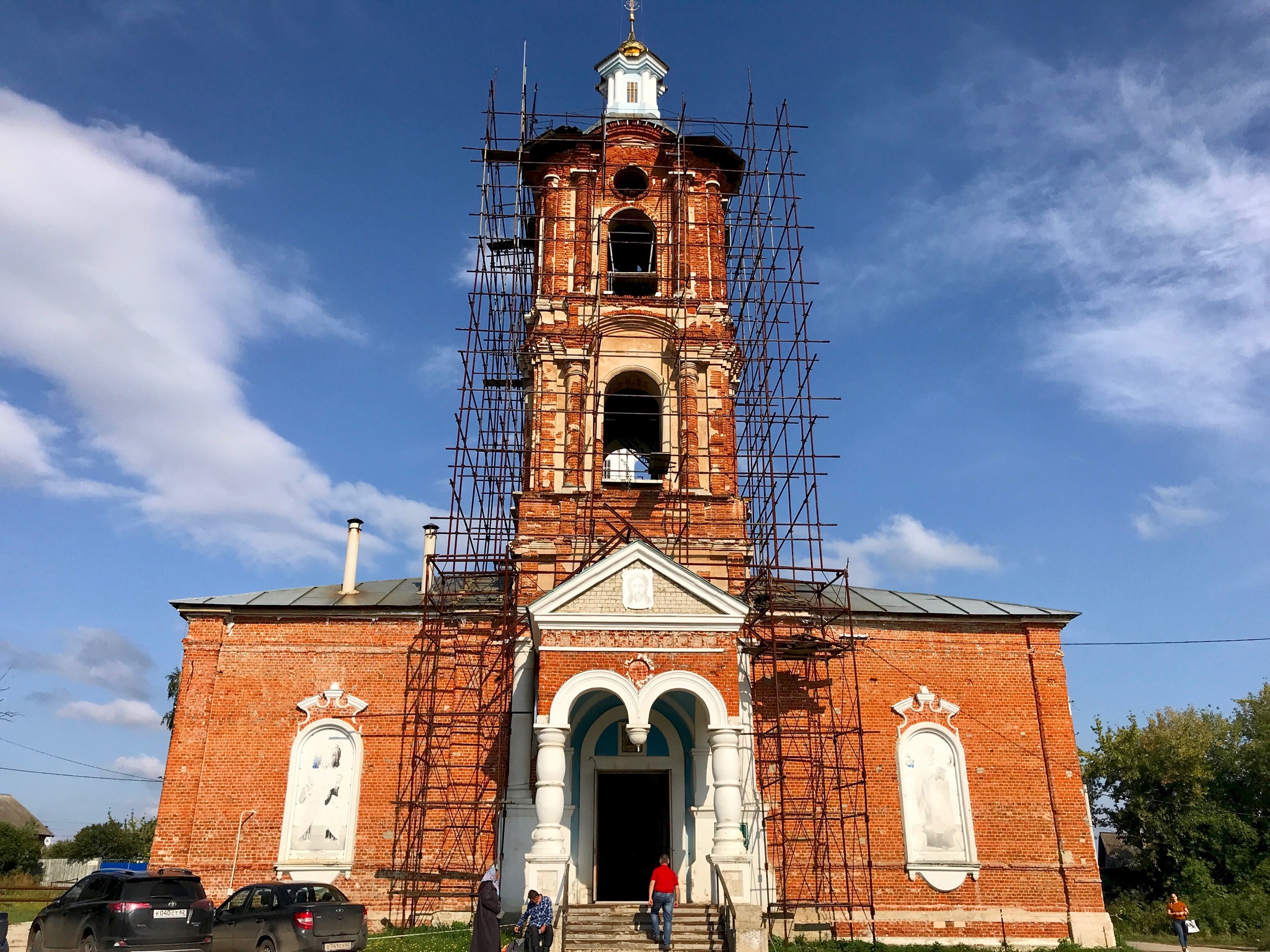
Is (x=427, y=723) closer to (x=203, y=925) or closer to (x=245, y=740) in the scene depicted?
(x=245, y=740)

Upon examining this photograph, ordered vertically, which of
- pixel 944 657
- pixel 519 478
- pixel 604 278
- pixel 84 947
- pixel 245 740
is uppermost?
pixel 604 278

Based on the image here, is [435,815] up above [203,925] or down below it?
above

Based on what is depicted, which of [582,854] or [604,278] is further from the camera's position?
[604,278]

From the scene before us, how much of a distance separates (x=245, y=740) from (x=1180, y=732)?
30675 millimetres

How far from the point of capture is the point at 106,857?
48.6 m

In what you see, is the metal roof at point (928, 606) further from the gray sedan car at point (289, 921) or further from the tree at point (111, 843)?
the tree at point (111, 843)

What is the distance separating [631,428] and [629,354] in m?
1.93

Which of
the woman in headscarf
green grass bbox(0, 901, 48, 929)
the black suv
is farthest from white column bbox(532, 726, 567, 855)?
green grass bbox(0, 901, 48, 929)

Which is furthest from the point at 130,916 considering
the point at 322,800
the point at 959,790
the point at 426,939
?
the point at 959,790

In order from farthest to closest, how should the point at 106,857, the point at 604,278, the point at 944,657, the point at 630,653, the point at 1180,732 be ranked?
the point at 106,857, the point at 1180,732, the point at 604,278, the point at 944,657, the point at 630,653

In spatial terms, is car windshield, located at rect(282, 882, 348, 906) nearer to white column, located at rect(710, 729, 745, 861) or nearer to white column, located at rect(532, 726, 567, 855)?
white column, located at rect(532, 726, 567, 855)

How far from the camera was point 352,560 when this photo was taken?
20.4 m

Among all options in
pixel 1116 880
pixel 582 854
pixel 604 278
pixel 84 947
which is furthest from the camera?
pixel 1116 880

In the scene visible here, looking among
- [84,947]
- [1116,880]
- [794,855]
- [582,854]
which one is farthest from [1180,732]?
[84,947]
